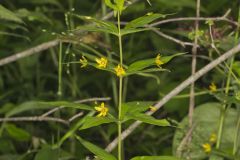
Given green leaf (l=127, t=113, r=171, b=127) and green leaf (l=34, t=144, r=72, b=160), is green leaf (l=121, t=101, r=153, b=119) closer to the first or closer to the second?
green leaf (l=127, t=113, r=171, b=127)

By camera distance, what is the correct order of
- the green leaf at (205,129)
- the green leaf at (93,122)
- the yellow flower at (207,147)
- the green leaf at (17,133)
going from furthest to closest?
the green leaf at (17,133) → the green leaf at (205,129) → the yellow flower at (207,147) → the green leaf at (93,122)

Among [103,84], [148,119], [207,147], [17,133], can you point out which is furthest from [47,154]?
[103,84]

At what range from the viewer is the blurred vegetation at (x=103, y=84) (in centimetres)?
151

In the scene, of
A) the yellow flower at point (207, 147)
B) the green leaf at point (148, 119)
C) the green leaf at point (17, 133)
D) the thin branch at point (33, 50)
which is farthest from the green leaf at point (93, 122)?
the green leaf at point (17, 133)

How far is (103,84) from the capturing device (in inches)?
87.7

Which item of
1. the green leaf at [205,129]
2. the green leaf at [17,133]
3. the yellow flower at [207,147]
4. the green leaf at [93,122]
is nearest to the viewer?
the green leaf at [93,122]

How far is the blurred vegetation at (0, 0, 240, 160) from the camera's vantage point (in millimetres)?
Result: 1508

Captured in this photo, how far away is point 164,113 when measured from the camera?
182 cm

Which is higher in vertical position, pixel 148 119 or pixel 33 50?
pixel 33 50

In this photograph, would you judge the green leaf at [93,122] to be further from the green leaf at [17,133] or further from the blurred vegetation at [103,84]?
the green leaf at [17,133]

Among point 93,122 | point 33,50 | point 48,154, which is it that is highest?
point 33,50

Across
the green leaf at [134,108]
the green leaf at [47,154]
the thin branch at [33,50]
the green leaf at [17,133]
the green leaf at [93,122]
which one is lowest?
the green leaf at [47,154]

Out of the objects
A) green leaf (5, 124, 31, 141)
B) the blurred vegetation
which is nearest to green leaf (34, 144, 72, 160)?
the blurred vegetation

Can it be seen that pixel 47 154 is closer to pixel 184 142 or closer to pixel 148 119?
pixel 184 142
